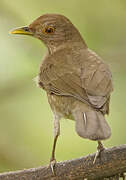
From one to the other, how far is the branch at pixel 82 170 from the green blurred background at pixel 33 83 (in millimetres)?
1512

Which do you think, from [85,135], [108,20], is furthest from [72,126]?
[85,135]

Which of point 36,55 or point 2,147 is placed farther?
point 36,55

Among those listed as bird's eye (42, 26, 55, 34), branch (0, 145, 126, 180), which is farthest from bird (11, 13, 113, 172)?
branch (0, 145, 126, 180)

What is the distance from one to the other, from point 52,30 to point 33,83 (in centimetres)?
64

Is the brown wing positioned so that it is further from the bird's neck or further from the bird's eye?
the bird's eye

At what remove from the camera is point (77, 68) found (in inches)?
219

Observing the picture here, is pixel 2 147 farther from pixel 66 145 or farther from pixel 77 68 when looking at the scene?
pixel 77 68

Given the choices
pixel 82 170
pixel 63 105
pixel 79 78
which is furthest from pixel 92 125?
pixel 63 105

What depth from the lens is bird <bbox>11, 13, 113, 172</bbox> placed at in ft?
16.3

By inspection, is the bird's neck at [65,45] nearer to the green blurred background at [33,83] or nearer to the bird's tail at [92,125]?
the green blurred background at [33,83]

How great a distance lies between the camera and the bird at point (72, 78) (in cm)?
497

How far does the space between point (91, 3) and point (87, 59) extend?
1094 millimetres

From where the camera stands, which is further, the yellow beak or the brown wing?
the yellow beak

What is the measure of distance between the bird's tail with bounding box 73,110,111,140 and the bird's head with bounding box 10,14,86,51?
1.46m
